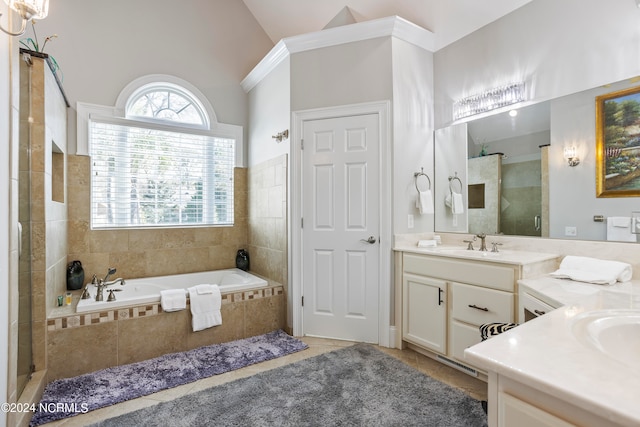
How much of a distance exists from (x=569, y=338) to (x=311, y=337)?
2447 millimetres

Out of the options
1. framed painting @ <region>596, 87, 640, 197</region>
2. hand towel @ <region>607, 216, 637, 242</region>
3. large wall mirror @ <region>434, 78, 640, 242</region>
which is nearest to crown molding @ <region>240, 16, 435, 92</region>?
large wall mirror @ <region>434, 78, 640, 242</region>

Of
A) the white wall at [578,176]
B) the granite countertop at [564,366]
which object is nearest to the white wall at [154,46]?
the white wall at [578,176]

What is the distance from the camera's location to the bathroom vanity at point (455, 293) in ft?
6.66

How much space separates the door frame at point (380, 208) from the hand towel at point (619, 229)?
141 centimetres

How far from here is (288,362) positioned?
253 centimetres

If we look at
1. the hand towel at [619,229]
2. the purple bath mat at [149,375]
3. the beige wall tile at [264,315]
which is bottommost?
the purple bath mat at [149,375]

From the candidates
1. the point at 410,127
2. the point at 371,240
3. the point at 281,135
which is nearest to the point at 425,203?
the point at 371,240

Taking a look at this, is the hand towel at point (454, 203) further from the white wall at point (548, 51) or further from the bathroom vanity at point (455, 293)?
the white wall at point (548, 51)

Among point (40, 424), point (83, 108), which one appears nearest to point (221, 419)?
point (40, 424)

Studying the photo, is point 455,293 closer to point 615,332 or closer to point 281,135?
point 615,332

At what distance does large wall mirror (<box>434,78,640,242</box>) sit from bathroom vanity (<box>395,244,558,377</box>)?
0.29 meters

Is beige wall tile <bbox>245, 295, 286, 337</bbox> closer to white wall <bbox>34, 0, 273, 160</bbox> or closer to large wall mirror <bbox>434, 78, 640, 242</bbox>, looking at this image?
large wall mirror <bbox>434, 78, 640, 242</bbox>

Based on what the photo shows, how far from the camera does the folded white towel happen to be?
1691mm

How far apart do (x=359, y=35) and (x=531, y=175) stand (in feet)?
5.85
